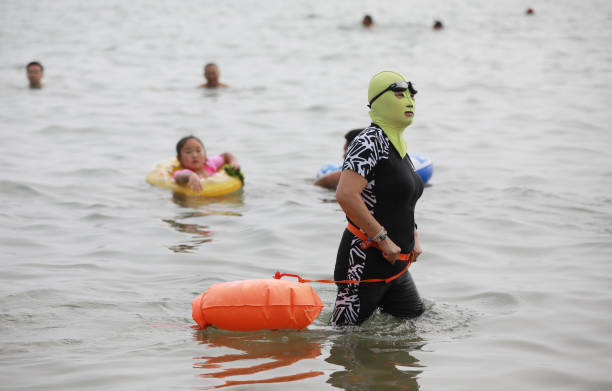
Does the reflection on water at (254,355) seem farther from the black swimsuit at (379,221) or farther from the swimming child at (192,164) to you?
the swimming child at (192,164)

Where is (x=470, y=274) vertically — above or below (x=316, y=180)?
below

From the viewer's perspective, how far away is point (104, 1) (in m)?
42.2

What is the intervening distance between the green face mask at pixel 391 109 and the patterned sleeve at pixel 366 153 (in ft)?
0.40

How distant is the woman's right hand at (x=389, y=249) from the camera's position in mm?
4500

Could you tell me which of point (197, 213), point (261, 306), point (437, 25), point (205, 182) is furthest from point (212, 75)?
point (437, 25)

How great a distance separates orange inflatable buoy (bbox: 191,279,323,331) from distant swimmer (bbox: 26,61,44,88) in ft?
51.0

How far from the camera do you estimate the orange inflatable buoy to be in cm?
482

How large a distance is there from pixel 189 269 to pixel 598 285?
12.1 feet

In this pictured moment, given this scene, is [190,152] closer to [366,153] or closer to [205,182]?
[205,182]

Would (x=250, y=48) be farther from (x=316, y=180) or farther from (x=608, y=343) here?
(x=608, y=343)

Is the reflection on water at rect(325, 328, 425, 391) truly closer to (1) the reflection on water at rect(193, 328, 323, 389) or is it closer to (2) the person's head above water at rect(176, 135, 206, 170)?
(1) the reflection on water at rect(193, 328, 323, 389)

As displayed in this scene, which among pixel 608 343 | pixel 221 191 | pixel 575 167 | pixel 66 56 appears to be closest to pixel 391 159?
pixel 608 343

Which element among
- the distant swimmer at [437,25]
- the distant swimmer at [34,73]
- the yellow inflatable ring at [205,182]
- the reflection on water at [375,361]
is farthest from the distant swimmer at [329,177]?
the distant swimmer at [437,25]

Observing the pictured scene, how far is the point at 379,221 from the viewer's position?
181 inches
